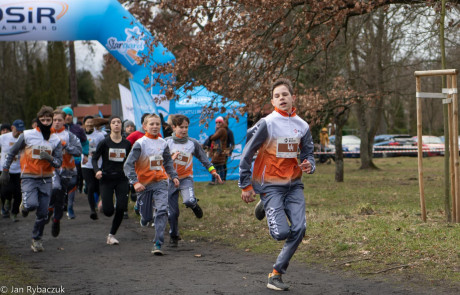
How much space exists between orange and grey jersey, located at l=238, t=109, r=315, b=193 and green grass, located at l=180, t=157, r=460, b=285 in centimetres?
159

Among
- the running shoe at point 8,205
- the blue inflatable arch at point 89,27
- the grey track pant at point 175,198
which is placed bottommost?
the running shoe at point 8,205

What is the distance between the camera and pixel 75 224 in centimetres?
1337

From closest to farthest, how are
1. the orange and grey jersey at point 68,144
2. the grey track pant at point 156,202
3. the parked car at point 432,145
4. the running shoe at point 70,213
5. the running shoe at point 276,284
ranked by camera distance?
the running shoe at point 276,284
the grey track pant at point 156,202
the orange and grey jersey at point 68,144
the running shoe at point 70,213
the parked car at point 432,145

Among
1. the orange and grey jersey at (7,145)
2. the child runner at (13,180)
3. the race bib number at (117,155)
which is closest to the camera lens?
the race bib number at (117,155)

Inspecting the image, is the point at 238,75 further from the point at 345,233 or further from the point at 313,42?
the point at 345,233

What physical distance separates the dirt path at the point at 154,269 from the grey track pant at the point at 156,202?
50 centimetres

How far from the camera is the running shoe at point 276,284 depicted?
21.8 feet

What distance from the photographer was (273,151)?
6.89 meters

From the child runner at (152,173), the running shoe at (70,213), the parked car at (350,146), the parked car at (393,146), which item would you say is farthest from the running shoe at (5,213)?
the parked car at (350,146)

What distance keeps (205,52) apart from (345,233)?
5.32 m

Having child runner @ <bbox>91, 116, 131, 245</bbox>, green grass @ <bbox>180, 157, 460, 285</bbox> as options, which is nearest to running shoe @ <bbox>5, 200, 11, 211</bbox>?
green grass @ <bbox>180, 157, 460, 285</bbox>

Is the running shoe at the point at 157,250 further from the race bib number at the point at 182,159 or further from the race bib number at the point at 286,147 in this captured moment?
the race bib number at the point at 286,147

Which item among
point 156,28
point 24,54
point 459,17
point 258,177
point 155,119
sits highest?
point 24,54

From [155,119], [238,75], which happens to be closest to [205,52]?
[238,75]
